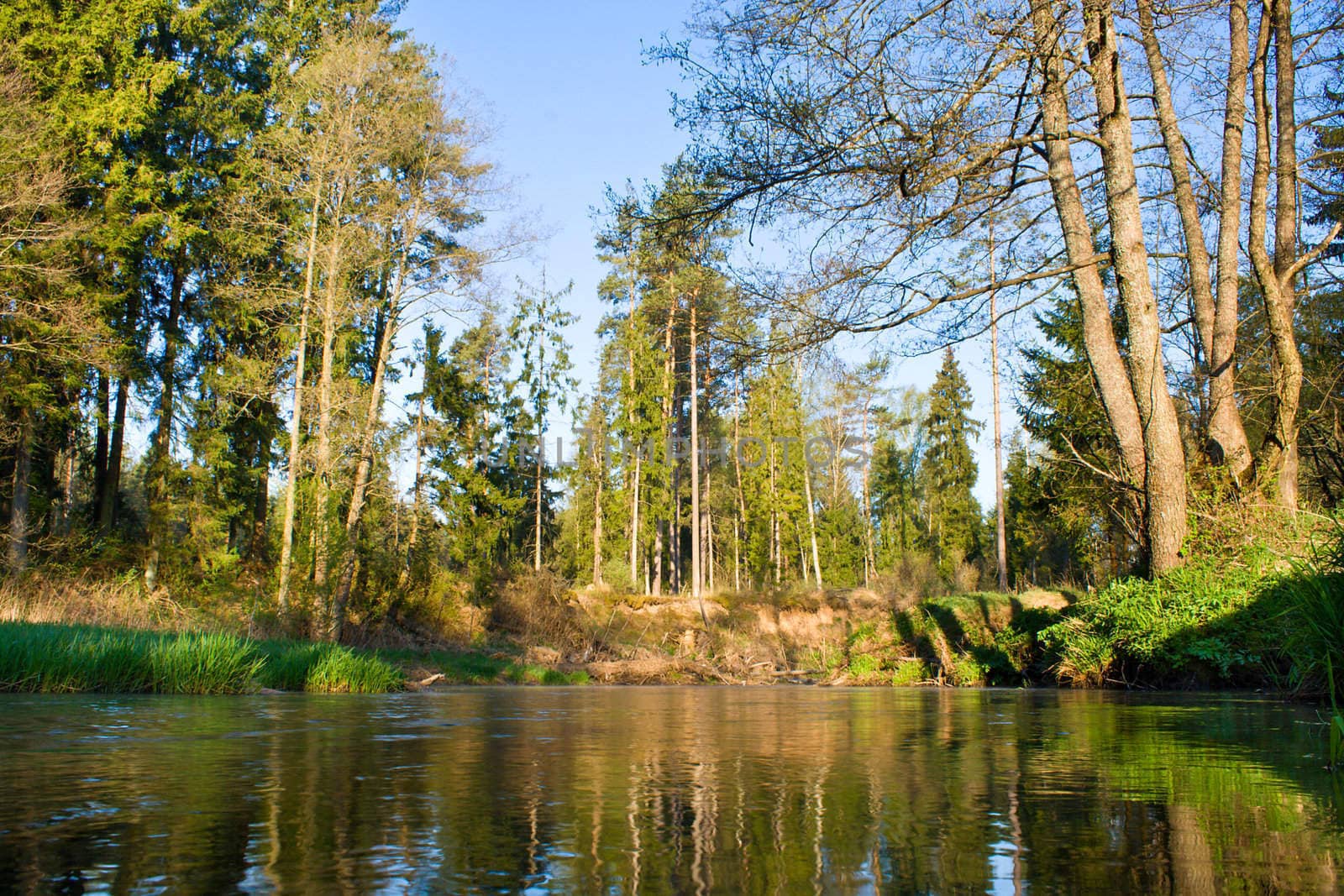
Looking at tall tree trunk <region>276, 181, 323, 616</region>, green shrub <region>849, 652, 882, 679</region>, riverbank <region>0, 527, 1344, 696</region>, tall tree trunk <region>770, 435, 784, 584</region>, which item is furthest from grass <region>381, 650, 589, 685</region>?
tall tree trunk <region>770, 435, 784, 584</region>

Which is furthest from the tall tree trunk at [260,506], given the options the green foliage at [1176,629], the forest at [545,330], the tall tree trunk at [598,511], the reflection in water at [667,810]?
the reflection in water at [667,810]

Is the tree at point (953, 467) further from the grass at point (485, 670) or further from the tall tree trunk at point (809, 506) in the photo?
the grass at point (485, 670)

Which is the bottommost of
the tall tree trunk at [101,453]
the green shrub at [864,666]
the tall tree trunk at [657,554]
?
the green shrub at [864,666]

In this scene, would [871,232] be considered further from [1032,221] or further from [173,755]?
[173,755]

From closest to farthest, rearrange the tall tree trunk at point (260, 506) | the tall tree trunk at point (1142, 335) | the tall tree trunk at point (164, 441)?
the tall tree trunk at point (1142, 335) < the tall tree trunk at point (164, 441) < the tall tree trunk at point (260, 506)

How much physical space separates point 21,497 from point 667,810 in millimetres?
23937

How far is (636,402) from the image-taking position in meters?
39.1

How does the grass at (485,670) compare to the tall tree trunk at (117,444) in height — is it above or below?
below

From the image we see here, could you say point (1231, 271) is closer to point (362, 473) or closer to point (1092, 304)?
point (1092, 304)

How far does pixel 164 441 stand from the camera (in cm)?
2573

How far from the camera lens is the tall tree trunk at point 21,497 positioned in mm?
20688

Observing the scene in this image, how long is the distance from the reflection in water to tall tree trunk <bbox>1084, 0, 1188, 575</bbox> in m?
6.06

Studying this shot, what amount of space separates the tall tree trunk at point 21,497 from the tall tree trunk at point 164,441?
10.5 ft

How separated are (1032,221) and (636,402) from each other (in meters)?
27.9
